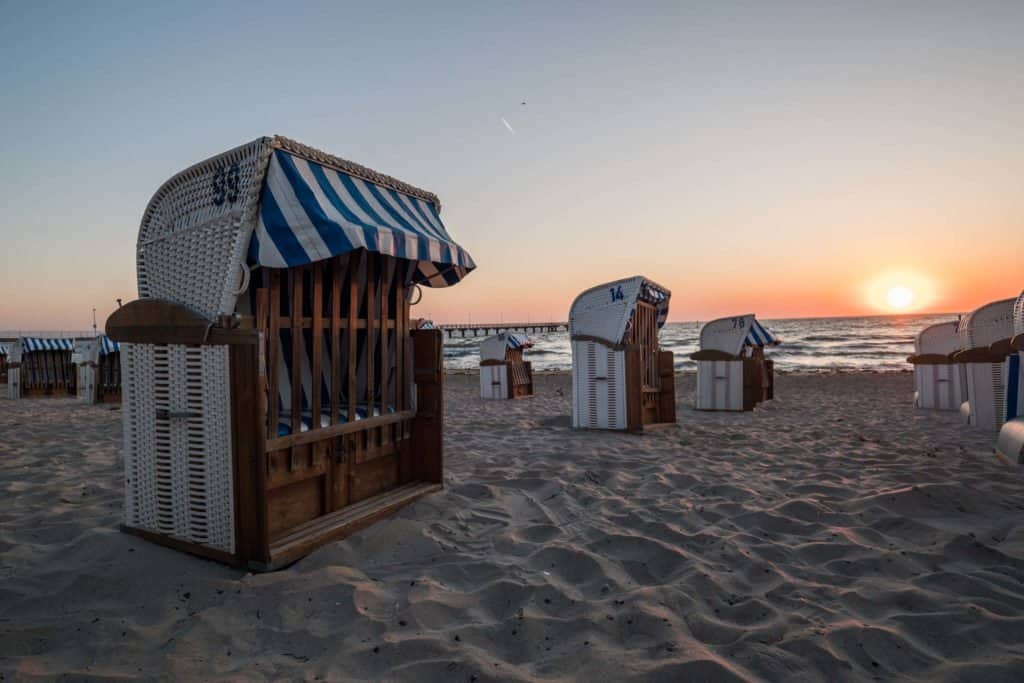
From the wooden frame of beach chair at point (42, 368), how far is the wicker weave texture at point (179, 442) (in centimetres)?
1848

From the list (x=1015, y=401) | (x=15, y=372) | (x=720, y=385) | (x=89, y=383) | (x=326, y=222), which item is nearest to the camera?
(x=326, y=222)

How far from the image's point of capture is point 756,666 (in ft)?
7.77

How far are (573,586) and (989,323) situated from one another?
30.3 ft

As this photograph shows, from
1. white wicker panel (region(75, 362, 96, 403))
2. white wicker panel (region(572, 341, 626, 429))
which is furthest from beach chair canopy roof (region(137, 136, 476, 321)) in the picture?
white wicker panel (region(75, 362, 96, 403))

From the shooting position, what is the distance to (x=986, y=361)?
8203 mm

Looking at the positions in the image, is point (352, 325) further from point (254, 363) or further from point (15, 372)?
point (15, 372)

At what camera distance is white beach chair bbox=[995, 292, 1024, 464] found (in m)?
5.70

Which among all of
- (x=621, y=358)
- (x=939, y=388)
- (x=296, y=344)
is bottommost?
(x=939, y=388)

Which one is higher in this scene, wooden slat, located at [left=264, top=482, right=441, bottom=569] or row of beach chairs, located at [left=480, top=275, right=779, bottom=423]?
row of beach chairs, located at [left=480, top=275, right=779, bottom=423]

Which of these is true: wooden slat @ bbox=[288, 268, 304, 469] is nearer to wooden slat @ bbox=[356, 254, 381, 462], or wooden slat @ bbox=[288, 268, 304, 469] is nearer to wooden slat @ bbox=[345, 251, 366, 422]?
wooden slat @ bbox=[345, 251, 366, 422]

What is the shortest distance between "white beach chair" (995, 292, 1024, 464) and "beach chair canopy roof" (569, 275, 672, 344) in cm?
441

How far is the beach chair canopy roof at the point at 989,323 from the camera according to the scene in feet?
27.6

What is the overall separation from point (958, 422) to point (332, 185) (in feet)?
35.6

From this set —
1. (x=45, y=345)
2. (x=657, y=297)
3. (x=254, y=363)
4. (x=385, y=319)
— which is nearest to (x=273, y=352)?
(x=254, y=363)
